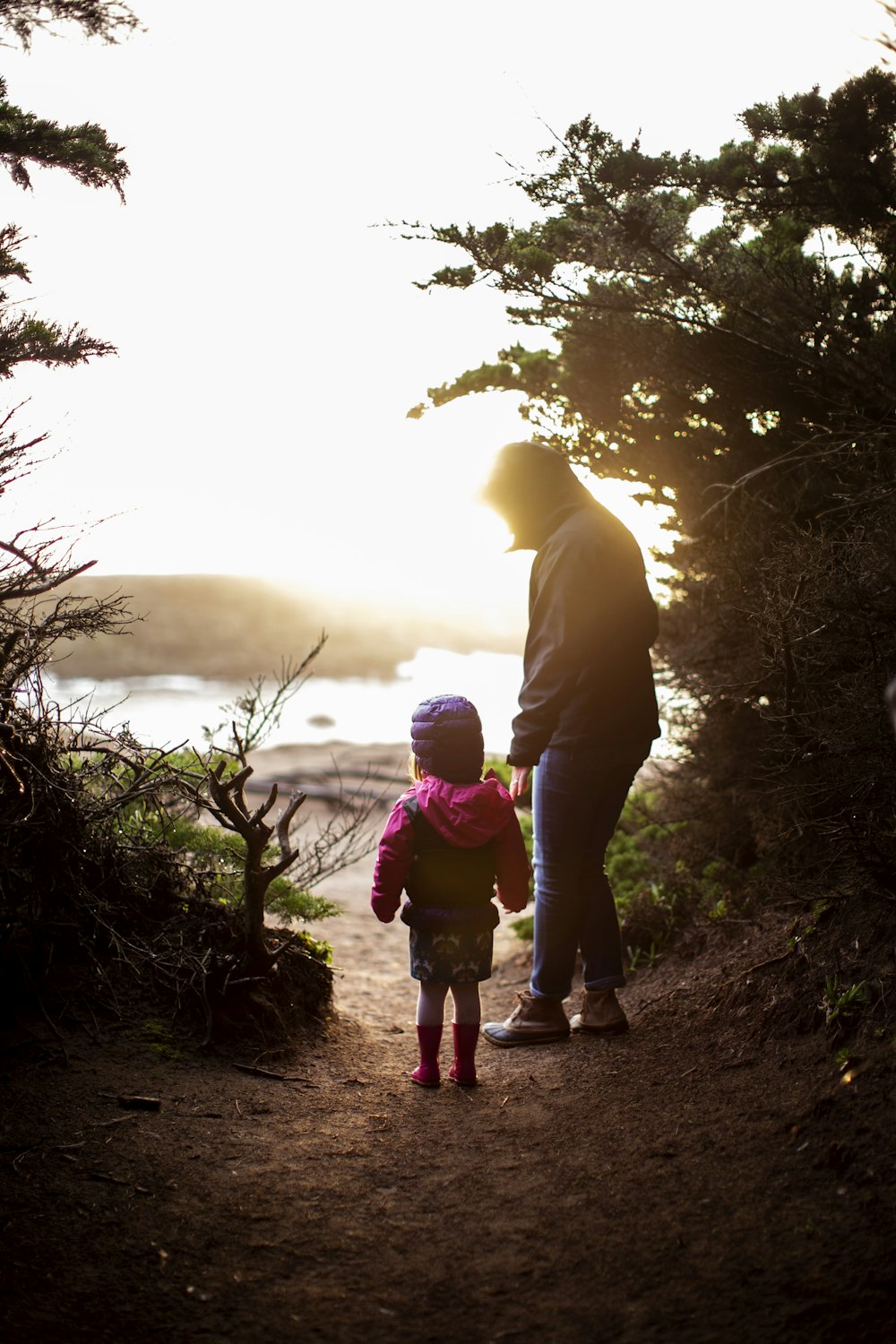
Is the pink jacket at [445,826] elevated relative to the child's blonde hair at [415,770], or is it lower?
lower

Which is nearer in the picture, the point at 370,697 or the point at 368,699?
the point at 368,699

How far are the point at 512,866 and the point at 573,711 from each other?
0.68m

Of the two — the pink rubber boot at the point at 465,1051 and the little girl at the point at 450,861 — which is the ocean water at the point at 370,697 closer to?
the little girl at the point at 450,861

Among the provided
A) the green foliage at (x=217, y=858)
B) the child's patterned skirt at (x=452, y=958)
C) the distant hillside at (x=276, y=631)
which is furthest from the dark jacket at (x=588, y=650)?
the distant hillside at (x=276, y=631)

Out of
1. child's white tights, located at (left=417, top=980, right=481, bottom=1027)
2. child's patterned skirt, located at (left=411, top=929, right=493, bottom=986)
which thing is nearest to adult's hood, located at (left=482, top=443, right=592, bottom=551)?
child's patterned skirt, located at (left=411, top=929, right=493, bottom=986)

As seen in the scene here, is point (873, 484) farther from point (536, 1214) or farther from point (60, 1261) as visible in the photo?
point (60, 1261)

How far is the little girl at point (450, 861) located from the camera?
3.75m

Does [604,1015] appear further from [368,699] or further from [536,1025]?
[368,699]

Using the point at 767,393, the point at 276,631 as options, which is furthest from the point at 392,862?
the point at 276,631

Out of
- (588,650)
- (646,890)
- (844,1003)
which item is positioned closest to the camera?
(844,1003)

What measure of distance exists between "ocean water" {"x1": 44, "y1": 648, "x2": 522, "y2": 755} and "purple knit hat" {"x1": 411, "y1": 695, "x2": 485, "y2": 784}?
2617 millimetres

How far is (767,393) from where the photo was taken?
4371mm

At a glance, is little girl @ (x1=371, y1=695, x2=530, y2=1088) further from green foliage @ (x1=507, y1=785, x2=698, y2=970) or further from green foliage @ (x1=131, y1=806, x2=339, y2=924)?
green foliage @ (x1=507, y1=785, x2=698, y2=970)

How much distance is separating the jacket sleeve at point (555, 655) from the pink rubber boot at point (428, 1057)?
1.12 meters
